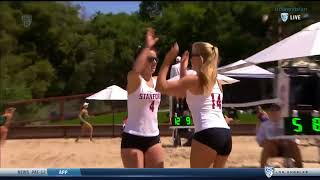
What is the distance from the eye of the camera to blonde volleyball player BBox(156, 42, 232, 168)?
160 inches

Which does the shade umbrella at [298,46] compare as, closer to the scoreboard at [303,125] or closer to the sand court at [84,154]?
the scoreboard at [303,125]

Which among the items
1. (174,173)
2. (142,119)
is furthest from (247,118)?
(174,173)

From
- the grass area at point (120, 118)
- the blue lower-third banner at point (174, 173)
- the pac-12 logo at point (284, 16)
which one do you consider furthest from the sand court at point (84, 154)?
the blue lower-third banner at point (174, 173)

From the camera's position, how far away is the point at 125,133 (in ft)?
14.6

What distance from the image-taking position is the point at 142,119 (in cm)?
440

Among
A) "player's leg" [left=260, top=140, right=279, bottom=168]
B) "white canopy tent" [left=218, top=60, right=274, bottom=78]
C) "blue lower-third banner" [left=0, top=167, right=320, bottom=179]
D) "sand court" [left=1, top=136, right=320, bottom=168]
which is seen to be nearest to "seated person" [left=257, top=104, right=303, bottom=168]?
"player's leg" [left=260, top=140, right=279, bottom=168]

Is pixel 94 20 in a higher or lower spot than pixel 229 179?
higher

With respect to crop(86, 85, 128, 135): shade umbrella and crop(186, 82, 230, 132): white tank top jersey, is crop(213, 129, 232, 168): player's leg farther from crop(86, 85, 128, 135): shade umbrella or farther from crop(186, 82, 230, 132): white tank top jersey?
crop(86, 85, 128, 135): shade umbrella

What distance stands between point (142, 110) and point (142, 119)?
0.07 m

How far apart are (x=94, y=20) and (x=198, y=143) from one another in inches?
227

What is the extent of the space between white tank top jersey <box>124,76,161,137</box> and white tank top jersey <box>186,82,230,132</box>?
0.36m

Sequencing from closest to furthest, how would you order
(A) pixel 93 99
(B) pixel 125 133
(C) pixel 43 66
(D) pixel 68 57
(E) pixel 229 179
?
1. (E) pixel 229 179
2. (B) pixel 125 133
3. (A) pixel 93 99
4. (D) pixel 68 57
5. (C) pixel 43 66

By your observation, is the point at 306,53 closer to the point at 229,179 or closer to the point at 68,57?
the point at 229,179

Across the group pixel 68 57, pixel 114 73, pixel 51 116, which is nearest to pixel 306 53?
pixel 114 73
